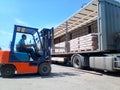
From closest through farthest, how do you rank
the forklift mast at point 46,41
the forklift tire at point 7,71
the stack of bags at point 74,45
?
1. the forklift tire at point 7,71
2. the forklift mast at point 46,41
3. the stack of bags at point 74,45

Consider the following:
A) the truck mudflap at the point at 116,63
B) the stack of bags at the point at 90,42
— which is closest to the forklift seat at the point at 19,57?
Result: the stack of bags at the point at 90,42

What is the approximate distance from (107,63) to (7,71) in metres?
4.80

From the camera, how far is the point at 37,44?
34.8 ft

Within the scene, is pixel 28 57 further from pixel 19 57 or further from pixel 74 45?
pixel 74 45

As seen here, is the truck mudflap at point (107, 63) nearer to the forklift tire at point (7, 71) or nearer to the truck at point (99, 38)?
the truck at point (99, 38)

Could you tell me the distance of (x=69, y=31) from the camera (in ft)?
49.3

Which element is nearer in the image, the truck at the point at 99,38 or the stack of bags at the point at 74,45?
the truck at the point at 99,38

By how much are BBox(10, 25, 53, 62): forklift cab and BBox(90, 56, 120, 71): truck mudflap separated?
2.54 meters

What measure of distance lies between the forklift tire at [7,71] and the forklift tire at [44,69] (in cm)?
138

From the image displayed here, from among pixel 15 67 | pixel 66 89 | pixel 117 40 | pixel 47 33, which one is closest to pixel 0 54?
pixel 15 67

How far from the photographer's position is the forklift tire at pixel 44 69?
9977 mm

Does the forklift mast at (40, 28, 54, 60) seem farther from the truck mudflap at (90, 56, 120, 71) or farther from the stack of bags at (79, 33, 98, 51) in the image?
the truck mudflap at (90, 56, 120, 71)

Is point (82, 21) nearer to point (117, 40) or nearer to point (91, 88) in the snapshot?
point (117, 40)

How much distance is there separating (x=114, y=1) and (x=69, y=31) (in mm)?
4885
